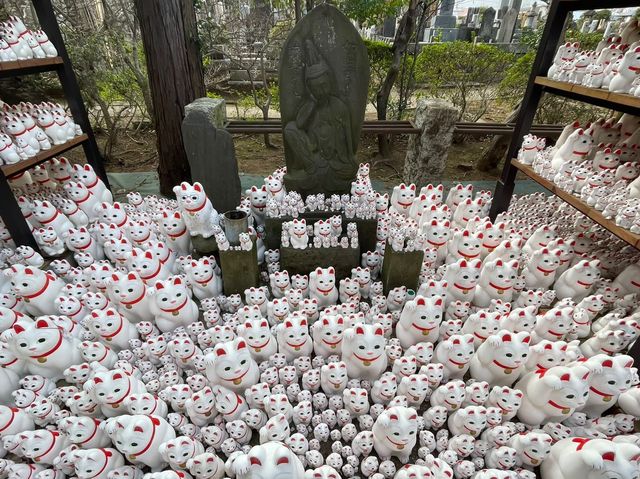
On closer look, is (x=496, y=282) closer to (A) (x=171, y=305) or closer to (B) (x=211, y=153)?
(A) (x=171, y=305)

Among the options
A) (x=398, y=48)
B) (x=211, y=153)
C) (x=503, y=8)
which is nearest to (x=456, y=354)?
(x=211, y=153)

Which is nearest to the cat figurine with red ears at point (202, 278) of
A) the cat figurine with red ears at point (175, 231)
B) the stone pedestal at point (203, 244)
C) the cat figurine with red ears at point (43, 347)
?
the stone pedestal at point (203, 244)

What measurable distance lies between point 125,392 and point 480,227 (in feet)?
10.5

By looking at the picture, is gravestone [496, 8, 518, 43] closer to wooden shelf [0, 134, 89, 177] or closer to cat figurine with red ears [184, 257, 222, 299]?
wooden shelf [0, 134, 89, 177]

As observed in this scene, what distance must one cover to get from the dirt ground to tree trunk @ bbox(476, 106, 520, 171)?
14 centimetres

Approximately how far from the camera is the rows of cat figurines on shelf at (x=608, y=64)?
256 cm

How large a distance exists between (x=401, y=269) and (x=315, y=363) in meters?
1.09

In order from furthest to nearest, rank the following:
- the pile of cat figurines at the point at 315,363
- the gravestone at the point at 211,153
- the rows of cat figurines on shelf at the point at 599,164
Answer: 1. the gravestone at the point at 211,153
2. the rows of cat figurines on shelf at the point at 599,164
3. the pile of cat figurines at the point at 315,363

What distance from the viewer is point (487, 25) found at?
14.1m

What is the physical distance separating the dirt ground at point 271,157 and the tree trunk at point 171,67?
1712 millimetres

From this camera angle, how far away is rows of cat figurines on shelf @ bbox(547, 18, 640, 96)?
8.39 ft

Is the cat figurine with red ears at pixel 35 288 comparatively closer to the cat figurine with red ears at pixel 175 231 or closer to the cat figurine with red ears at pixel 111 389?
the cat figurine with red ears at pixel 175 231

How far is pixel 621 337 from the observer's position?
2432 mm

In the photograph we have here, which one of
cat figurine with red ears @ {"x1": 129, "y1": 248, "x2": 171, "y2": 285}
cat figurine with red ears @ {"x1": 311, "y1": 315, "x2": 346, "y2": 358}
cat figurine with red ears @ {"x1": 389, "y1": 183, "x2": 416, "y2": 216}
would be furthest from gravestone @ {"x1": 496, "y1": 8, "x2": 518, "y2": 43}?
cat figurine with red ears @ {"x1": 129, "y1": 248, "x2": 171, "y2": 285}
